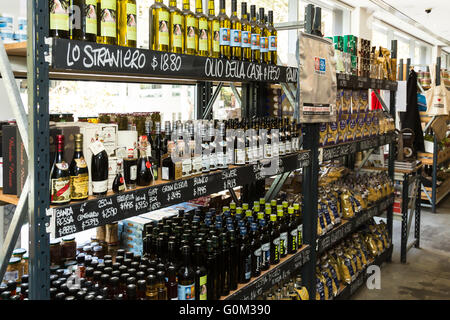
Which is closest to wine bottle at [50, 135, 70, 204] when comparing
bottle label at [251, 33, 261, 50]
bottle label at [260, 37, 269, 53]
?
bottle label at [251, 33, 261, 50]

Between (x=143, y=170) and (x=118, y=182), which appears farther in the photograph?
(x=143, y=170)

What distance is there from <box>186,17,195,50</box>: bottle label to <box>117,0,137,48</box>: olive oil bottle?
0.30 metres

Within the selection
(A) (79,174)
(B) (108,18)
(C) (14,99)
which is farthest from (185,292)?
(B) (108,18)

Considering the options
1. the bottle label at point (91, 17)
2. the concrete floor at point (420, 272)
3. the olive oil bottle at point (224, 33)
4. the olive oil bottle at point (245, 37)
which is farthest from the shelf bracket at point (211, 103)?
the concrete floor at point (420, 272)

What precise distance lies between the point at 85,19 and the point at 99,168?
524 millimetres

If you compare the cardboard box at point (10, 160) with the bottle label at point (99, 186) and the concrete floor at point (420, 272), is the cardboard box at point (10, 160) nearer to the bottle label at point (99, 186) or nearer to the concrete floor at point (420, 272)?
the bottle label at point (99, 186)

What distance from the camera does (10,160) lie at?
1.47 meters

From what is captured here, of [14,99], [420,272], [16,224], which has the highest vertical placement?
[14,99]

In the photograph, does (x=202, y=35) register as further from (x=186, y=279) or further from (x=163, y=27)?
(x=186, y=279)

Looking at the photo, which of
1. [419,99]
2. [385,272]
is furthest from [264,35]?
[419,99]

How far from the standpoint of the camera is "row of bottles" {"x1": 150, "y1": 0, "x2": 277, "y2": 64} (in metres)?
1.82

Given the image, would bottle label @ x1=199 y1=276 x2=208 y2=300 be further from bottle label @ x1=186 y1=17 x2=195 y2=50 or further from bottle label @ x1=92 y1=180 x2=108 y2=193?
bottle label @ x1=186 y1=17 x2=195 y2=50
